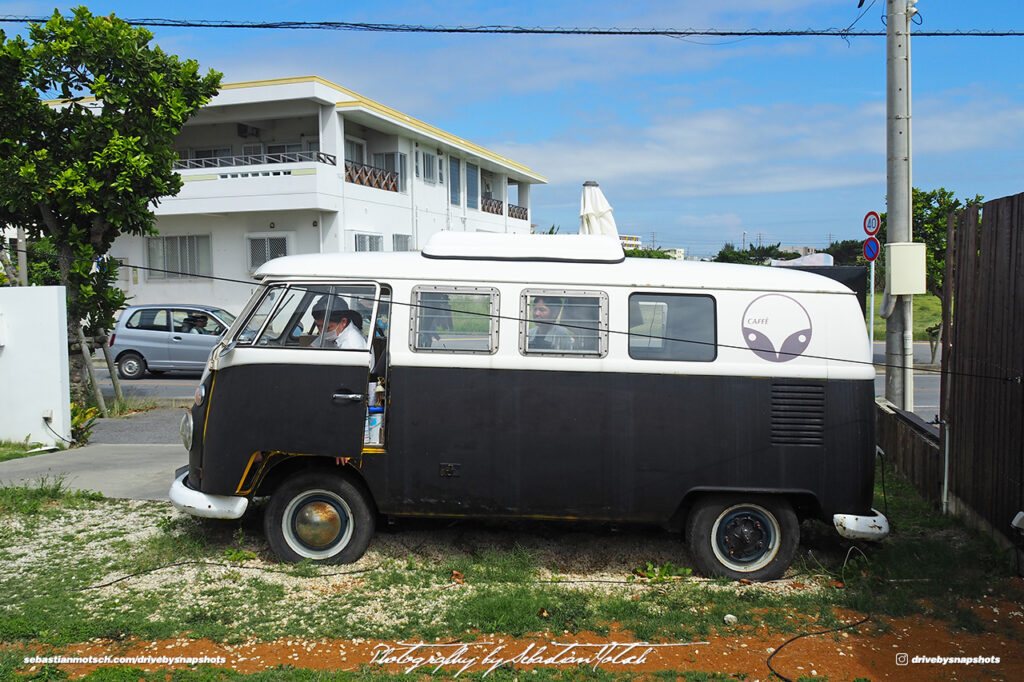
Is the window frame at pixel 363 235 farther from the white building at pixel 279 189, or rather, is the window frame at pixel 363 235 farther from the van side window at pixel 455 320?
the van side window at pixel 455 320

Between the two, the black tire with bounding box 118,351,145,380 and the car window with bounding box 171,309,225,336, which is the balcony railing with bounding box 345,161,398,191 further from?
the black tire with bounding box 118,351,145,380

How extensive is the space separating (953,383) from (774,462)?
→ 2.80 m

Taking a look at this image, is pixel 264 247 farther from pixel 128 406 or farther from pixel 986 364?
pixel 986 364

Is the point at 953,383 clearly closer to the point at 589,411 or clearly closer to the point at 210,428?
the point at 589,411

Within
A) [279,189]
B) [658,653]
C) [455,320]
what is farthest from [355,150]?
[658,653]

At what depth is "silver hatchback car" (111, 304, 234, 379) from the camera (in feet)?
61.1

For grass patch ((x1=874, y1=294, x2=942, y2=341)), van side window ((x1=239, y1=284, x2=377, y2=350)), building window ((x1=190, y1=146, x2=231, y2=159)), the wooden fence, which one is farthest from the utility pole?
building window ((x1=190, y1=146, x2=231, y2=159))

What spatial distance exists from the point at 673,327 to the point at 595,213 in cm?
242

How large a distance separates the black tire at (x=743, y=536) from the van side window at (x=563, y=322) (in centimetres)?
147

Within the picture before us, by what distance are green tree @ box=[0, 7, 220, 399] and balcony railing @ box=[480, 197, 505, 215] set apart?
25165mm

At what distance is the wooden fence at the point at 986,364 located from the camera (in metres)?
6.11

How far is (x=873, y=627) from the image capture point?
5262 millimetres

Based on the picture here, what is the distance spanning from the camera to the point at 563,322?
20.1 feet

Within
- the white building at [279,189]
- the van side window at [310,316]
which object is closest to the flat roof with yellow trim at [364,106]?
the white building at [279,189]
